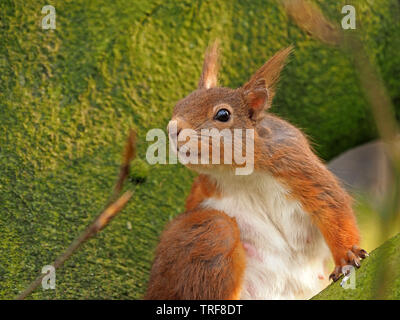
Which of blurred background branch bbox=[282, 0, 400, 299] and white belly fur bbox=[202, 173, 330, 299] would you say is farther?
white belly fur bbox=[202, 173, 330, 299]

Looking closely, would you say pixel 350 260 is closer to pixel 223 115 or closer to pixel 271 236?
pixel 271 236

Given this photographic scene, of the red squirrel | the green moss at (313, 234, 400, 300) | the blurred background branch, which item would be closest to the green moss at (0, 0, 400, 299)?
the red squirrel

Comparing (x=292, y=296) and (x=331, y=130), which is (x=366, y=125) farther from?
(x=292, y=296)

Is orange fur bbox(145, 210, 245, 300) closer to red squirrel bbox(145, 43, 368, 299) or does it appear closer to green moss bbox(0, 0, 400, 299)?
red squirrel bbox(145, 43, 368, 299)

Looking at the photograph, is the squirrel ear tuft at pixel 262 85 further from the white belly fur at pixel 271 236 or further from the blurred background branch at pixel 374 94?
the blurred background branch at pixel 374 94

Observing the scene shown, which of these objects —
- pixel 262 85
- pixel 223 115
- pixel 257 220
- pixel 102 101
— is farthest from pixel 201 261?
pixel 102 101

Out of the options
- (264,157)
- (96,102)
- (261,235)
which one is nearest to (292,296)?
(261,235)

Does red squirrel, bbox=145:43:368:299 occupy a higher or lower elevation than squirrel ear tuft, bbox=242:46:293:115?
lower
